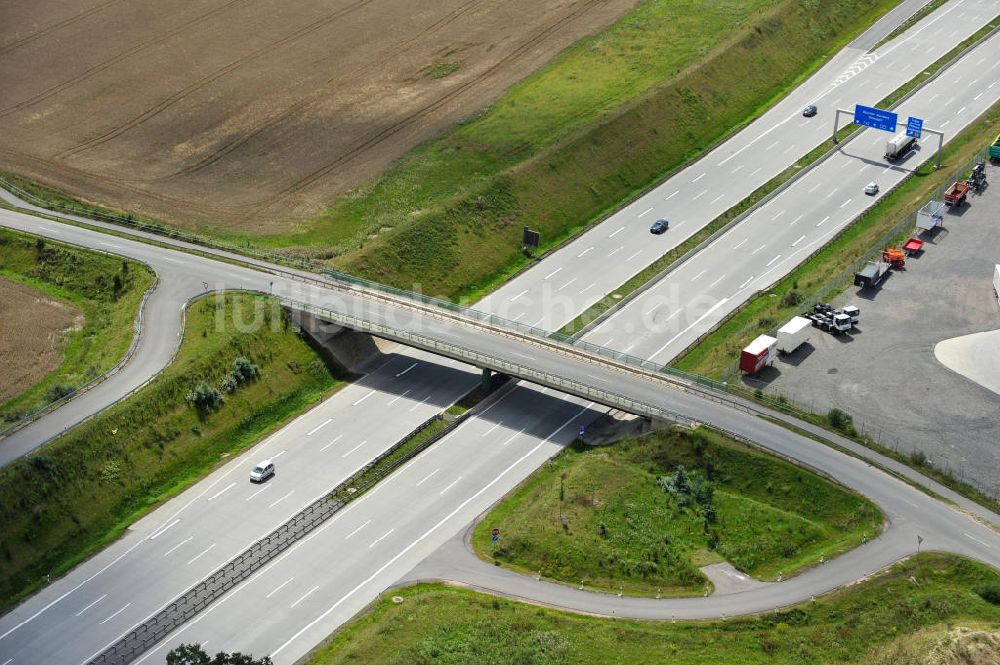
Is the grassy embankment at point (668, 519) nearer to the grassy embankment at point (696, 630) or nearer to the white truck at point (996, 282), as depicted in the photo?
the grassy embankment at point (696, 630)

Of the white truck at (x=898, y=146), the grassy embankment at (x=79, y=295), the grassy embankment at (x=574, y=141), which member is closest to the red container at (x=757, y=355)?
the grassy embankment at (x=574, y=141)

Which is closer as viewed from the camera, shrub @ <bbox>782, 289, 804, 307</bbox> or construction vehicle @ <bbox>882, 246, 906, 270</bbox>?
shrub @ <bbox>782, 289, 804, 307</bbox>

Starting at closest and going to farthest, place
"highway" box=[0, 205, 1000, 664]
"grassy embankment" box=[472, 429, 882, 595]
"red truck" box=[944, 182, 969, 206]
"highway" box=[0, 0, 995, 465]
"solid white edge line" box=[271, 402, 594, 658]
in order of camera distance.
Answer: "solid white edge line" box=[271, 402, 594, 658], "highway" box=[0, 205, 1000, 664], "grassy embankment" box=[472, 429, 882, 595], "highway" box=[0, 0, 995, 465], "red truck" box=[944, 182, 969, 206]

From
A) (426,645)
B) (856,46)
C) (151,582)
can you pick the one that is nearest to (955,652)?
(426,645)

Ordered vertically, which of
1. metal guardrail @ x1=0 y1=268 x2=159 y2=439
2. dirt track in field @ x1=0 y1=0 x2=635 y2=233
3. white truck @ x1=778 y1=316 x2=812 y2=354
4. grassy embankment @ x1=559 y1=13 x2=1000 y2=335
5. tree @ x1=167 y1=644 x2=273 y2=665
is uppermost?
dirt track in field @ x1=0 y1=0 x2=635 y2=233

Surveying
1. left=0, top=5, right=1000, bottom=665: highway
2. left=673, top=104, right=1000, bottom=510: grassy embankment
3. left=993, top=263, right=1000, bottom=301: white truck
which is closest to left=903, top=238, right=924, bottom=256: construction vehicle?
left=673, top=104, right=1000, bottom=510: grassy embankment

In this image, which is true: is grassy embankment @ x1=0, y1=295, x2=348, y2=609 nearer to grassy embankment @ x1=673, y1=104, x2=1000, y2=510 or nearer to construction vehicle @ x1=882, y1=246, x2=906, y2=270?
grassy embankment @ x1=673, y1=104, x2=1000, y2=510

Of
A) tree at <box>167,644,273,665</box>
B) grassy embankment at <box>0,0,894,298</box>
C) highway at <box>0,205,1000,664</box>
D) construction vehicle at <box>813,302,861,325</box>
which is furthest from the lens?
grassy embankment at <box>0,0,894,298</box>

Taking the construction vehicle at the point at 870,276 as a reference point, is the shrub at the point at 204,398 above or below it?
above
